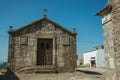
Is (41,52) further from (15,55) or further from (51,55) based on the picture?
(15,55)

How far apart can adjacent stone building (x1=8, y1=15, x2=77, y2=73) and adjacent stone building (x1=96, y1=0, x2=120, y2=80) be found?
8.91 metres

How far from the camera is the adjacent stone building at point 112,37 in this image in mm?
4824

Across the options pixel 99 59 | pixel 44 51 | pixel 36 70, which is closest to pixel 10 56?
pixel 36 70

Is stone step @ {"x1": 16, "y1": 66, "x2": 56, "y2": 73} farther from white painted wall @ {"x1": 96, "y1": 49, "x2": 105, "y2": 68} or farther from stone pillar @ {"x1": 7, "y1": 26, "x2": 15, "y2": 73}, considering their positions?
white painted wall @ {"x1": 96, "y1": 49, "x2": 105, "y2": 68}

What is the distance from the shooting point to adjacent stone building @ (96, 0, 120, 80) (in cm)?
482

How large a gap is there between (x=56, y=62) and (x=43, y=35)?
2838 millimetres

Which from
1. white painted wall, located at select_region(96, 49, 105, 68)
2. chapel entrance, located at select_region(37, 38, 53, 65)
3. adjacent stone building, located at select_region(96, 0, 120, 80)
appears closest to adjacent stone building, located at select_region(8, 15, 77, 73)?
chapel entrance, located at select_region(37, 38, 53, 65)

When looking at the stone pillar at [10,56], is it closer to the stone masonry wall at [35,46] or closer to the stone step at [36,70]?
the stone masonry wall at [35,46]

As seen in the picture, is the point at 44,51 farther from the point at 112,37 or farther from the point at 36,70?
the point at 112,37

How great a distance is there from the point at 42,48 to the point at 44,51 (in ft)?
1.15

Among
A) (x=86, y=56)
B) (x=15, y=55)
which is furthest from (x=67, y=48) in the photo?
(x=86, y=56)

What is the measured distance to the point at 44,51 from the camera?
1430 cm

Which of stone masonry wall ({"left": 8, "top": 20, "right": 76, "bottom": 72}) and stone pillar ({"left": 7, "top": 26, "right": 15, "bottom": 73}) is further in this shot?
stone masonry wall ({"left": 8, "top": 20, "right": 76, "bottom": 72})

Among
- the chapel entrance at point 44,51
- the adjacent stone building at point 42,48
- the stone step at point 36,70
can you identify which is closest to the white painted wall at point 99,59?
the adjacent stone building at point 42,48
